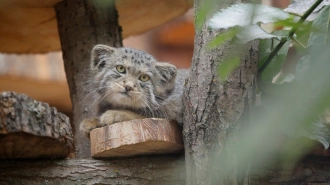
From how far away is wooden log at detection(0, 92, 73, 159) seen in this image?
191cm

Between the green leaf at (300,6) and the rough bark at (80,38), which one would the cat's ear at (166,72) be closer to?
the rough bark at (80,38)

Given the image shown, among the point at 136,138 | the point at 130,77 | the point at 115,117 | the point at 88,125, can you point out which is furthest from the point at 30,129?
the point at 130,77

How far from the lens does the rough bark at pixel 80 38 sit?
3.62m

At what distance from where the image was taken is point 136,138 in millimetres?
2352

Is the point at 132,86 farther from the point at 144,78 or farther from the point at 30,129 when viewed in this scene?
the point at 30,129

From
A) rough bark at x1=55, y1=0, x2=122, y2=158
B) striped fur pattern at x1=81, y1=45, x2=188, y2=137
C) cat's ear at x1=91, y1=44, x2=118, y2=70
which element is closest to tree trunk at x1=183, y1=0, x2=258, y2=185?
striped fur pattern at x1=81, y1=45, x2=188, y2=137

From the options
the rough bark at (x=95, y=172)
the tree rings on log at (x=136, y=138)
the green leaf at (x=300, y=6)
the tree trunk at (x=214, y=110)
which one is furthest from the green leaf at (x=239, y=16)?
the rough bark at (x=95, y=172)

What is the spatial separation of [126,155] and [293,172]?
37.5 inches

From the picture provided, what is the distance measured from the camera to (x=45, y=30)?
4.25 metres

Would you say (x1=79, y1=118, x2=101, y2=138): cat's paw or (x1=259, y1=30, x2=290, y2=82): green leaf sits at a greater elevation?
(x1=259, y1=30, x2=290, y2=82): green leaf

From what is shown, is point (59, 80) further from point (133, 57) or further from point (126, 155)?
point (126, 155)

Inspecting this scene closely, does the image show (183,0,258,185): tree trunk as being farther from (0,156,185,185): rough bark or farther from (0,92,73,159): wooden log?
(0,92,73,159): wooden log

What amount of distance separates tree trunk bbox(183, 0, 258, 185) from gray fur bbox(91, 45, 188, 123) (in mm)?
419

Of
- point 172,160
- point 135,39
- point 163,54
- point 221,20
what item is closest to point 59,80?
point 135,39
